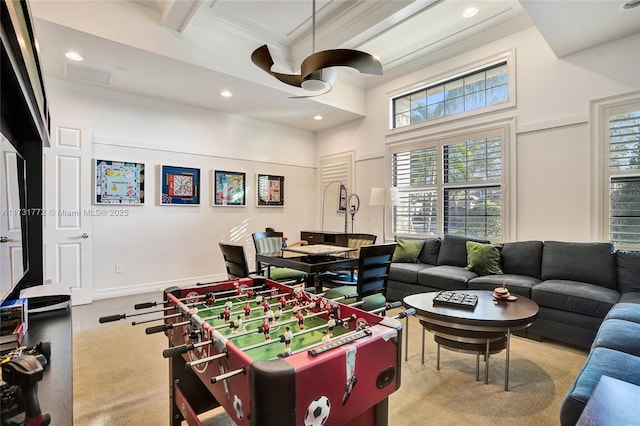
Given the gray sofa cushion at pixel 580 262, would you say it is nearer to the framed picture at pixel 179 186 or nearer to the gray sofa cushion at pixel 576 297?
the gray sofa cushion at pixel 576 297

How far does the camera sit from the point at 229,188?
222 inches

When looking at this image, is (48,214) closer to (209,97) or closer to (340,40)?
(209,97)

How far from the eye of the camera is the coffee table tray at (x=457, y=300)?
94.6 inches

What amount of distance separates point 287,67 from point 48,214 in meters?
3.59

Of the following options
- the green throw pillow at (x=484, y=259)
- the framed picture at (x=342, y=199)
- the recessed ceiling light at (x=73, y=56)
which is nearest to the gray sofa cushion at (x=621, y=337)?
the green throw pillow at (x=484, y=259)

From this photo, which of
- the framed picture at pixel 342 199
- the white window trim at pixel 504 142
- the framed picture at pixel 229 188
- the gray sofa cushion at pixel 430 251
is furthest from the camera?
the framed picture at pixel 342 199

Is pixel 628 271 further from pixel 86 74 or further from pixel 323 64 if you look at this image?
pixel 86 74

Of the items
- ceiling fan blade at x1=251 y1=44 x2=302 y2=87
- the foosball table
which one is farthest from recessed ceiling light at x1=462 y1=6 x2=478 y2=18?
the foosball table

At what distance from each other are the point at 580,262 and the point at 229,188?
4.98m

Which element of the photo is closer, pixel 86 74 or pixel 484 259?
pixel 484 259

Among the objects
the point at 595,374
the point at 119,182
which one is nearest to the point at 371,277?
the point at 595,374

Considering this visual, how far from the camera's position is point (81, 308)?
400 centimetres

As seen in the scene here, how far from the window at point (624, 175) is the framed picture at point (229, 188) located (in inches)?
202

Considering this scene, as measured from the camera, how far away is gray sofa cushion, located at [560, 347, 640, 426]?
1.30 metres
